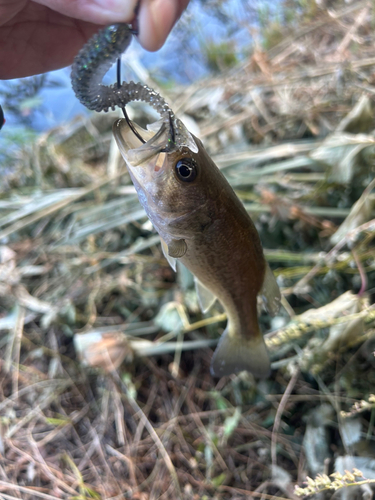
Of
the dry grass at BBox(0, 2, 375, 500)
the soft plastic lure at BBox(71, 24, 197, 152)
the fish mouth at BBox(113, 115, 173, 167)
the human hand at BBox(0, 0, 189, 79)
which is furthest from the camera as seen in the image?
the dry grass at BBox(0, 2, 375, 500)

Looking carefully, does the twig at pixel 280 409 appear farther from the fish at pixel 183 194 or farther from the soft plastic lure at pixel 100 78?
the soft plastic lure at pixel 100 78

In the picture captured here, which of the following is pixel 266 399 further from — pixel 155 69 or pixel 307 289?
pixel 155 69

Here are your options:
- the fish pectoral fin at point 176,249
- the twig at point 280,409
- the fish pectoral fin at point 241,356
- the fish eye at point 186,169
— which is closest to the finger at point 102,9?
the fish eye at point 186,169

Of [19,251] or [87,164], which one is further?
[87,164]

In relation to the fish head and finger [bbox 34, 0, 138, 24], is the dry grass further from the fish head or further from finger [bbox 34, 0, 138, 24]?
finger [bbox 34, 0, 138, 24]

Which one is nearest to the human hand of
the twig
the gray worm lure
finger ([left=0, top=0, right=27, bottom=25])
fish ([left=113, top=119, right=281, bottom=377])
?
finger ([left=0, top=0, right=27, bottom=25])

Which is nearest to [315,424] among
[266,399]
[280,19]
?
[266,399]
